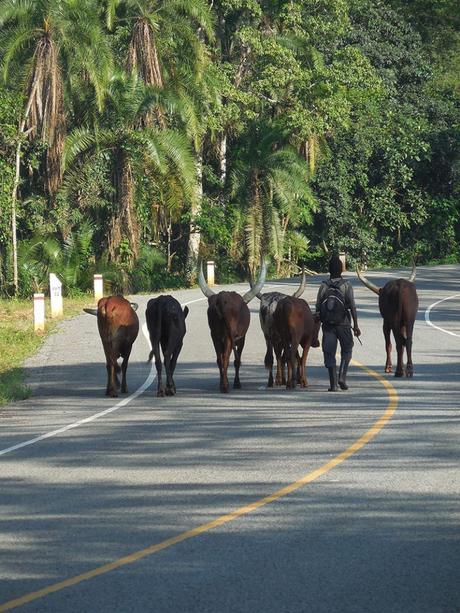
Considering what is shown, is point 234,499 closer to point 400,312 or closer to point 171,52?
point 400,312

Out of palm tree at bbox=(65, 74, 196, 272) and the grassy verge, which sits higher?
palm tree at bbox=(65, 74, 196, 272)

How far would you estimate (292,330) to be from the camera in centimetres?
1805

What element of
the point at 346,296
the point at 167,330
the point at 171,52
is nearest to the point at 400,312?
the point at 346,296

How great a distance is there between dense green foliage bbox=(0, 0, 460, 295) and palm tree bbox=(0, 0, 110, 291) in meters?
0.06

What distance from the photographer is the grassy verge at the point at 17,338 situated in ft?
63.2

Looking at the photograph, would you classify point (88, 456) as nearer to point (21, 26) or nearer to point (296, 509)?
point (296, 509)

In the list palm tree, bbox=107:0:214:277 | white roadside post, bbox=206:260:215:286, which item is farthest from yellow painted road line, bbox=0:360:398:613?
palm tree, bbox=107:0:214:277

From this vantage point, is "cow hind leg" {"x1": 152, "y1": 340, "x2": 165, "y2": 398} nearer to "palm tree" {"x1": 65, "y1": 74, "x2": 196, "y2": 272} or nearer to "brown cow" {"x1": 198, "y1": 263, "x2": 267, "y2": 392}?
"brown cow" {"x1": 198, "y1": 263, "x2": 267, "y2": 392}

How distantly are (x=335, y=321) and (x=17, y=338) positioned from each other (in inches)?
450

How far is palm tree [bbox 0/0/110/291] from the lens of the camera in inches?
1635

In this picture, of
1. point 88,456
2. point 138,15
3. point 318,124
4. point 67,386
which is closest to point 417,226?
point 318,124

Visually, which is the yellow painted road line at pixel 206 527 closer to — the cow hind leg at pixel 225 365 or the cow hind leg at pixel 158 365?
the cow hind leg at pixel 225 365

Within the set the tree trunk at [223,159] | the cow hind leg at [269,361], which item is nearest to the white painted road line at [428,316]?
the cow hind leg at [269,361]

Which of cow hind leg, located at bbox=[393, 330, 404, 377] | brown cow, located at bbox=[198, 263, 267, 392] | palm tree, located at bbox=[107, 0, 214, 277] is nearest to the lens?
brown cow, located at bbox=[198, 263, 267, 392]
